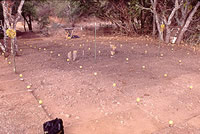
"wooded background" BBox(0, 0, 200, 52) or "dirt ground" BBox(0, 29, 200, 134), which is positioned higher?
"wooded background" BBox(0, 0, 200, 52)

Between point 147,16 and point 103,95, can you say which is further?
point 147,16

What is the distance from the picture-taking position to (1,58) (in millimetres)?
7891

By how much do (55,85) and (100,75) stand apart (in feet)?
4.76

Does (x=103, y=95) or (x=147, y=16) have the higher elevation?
(x=147, y=16)

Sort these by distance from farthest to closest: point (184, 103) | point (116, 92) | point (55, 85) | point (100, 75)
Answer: point (100, 75), point (55, 85), point (116, 92), point (184, 103)

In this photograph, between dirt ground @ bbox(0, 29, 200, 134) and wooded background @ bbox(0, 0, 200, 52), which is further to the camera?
wooded background @ bbox(0, 0, 200, 52)

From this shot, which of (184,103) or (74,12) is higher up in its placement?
(74,12)

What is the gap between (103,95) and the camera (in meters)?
4.58

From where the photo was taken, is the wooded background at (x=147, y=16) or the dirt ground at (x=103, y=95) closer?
the dirt ground at (x=103, y=95)

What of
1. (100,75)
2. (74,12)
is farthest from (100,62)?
(74,12)

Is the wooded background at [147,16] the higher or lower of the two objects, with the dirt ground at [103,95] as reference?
higher

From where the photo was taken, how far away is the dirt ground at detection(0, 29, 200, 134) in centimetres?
346

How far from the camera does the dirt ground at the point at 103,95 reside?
11.3ft

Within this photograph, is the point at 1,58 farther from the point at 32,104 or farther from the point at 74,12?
the point at 74,12
